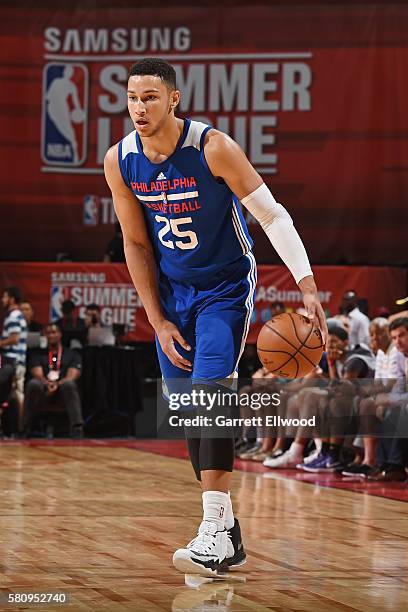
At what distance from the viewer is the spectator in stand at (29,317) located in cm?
1188

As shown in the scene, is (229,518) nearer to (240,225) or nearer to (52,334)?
(240,225)

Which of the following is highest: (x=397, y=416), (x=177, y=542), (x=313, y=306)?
(x=313, y=306)

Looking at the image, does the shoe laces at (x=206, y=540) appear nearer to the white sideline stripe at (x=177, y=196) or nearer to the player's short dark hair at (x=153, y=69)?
the white sideline stripe at (x=177, y=196)

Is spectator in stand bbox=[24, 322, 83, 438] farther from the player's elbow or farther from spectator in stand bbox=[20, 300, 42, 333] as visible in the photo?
the player's elbow

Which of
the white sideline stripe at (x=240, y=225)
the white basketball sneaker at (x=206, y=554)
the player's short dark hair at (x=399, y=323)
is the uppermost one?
the white sideline stripe at (x=240, y=225)

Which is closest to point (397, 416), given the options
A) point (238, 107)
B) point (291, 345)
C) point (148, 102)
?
point (291, 345)

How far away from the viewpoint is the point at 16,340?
36.8ft

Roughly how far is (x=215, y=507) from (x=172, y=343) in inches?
23.7

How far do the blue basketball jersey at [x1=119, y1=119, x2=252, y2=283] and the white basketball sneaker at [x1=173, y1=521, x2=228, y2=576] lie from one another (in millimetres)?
898

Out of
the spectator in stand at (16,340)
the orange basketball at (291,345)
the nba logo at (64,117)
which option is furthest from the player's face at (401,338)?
the nba logo at (64,117)

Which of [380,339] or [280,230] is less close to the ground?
[280,230]

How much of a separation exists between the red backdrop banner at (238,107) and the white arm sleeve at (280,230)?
961 cm

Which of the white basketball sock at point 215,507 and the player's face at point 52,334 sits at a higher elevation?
the player's face at point 52,334

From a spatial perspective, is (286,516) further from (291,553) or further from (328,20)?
(328,20)
